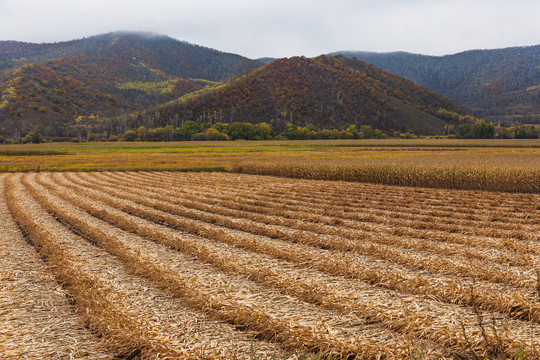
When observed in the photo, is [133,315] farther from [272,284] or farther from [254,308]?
[272,284]

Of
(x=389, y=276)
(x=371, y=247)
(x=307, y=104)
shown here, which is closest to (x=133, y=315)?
(x=389, y=276)

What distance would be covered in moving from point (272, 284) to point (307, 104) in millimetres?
153680

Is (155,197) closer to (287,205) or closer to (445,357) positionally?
(287,205)

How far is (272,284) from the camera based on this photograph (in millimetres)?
6922

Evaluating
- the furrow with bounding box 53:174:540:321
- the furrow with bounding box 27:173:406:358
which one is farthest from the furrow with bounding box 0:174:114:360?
the furrow with bounding box 53:174:540:321

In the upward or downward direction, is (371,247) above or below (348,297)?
below

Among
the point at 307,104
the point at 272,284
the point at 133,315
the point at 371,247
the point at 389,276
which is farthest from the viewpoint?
the point at 307,104

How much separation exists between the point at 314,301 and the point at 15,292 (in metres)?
5.80

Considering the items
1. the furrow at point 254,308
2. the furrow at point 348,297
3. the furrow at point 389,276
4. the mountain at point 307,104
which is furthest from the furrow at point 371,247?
the mountain at point 307,104

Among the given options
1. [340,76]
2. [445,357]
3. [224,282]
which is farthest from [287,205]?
[340,76]

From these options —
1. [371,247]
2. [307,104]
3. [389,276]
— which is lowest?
[371,247]

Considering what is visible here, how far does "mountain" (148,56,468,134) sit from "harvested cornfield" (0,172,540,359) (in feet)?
424

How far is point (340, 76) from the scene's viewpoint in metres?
172

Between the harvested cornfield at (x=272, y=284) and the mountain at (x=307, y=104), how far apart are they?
129 meters
